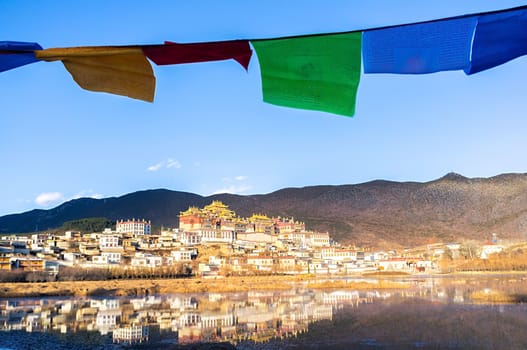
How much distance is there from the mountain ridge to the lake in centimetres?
8378

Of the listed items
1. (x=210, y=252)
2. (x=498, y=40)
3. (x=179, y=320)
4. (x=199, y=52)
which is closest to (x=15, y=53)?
(x=199, y=52)

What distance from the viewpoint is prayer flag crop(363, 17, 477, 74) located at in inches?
131

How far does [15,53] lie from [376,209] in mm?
122588

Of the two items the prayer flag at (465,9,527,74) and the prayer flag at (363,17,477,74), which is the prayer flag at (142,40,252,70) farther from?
the prayer flag at (465,9,527,74)

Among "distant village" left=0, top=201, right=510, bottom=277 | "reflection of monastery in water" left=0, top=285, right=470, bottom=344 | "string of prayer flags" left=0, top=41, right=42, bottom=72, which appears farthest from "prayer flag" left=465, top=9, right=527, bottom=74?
"distant village" left=0, top=201, right=510, bottom=277

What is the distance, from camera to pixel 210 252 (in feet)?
214

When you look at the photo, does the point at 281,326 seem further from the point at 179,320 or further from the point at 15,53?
the point at 15,53

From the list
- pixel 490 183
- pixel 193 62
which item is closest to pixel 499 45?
pixel 193 62

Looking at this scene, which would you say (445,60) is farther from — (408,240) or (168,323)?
(408,240)

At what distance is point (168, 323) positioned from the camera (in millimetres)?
14641

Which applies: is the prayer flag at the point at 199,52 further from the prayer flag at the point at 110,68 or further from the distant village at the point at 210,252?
the distant village at the point at 210,252

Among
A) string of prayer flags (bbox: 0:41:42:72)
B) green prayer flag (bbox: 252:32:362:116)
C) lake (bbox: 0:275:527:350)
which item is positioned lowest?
lake (bbox: 0:275:527:350)

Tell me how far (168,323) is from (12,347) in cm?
469

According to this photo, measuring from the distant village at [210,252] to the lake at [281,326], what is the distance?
1192 inches
